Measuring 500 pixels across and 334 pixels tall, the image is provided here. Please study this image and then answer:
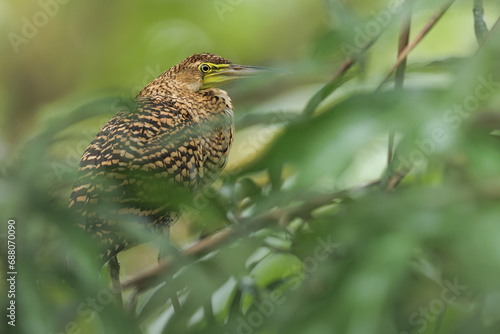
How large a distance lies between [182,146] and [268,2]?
5.18 ft

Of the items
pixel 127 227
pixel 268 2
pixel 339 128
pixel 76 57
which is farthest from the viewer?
pixel 268 2

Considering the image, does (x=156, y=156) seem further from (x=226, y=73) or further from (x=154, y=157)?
(x=226, y=73)

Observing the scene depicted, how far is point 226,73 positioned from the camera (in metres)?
1.27

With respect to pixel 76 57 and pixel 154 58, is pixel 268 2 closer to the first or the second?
pixel 76 57

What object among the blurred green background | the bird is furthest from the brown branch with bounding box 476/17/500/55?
the bird

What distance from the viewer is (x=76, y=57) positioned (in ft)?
8.18

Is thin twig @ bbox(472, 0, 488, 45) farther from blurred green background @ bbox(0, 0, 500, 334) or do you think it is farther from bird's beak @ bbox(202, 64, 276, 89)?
bird's beak @ bbox(202, 64, 276, 89)

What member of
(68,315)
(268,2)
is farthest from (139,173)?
(268,2)

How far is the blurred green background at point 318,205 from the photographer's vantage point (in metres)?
0.81

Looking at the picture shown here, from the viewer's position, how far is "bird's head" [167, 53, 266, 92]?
4.12ft

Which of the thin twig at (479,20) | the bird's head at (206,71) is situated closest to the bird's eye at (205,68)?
the bird's head at (206,71)

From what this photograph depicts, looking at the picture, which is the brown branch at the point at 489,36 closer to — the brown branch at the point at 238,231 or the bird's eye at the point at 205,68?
the brown branch at the point at 238,231

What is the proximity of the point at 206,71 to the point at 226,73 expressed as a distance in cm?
6

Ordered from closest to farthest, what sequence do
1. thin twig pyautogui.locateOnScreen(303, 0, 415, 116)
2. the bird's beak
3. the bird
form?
the bird, thin twig pyautogui.locateOnScreen(303, 0, 415, 116), the bird's beak
